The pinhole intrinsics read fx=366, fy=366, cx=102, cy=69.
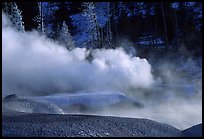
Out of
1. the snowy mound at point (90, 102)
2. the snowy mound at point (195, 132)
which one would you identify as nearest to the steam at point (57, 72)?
the snowy mound at point (90, 102)

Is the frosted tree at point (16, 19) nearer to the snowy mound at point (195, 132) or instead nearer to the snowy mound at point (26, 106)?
the snowy mound at point (26, 106)

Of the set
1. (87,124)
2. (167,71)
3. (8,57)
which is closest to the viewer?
(87,124)

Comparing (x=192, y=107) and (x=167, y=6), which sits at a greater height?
(x=167, y=6)

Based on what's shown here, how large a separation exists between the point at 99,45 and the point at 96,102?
2155 centimetres

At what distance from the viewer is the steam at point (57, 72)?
22.2 meters

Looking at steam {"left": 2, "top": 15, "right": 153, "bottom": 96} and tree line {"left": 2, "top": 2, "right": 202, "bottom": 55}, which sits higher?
tree line {"left": 2, "top": 2, "right": 202, "bottom": 55}

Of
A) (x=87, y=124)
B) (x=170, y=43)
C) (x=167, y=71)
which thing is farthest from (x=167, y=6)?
(x=87, y=124)

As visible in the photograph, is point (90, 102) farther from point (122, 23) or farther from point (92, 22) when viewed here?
point (122, 23)

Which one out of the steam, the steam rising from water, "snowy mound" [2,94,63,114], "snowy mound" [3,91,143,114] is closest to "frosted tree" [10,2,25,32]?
the steam rising from water

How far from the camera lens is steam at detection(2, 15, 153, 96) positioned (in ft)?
72.9

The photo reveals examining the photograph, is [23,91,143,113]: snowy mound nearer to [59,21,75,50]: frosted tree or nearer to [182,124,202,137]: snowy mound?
[182,124,202,137]: snowy mound

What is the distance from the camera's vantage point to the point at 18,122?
29.8ft

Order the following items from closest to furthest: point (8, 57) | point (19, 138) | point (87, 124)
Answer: point (19, 138) < point (87, 124) < point (8, 57)

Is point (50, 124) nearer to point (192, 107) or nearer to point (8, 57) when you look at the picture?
point (192, 107)
